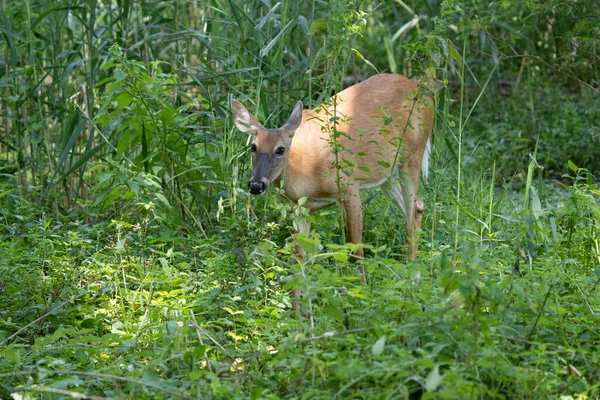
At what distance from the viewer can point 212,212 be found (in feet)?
20.5

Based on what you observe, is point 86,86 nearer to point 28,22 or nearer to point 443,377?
point 28,22

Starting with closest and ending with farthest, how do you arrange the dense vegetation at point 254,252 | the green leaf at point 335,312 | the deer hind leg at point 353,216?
the dense vegetation at point 254,252
the green leaf at point 335,312
the deer hind leg at point 353,216

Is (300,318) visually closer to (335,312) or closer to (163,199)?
(335,312)

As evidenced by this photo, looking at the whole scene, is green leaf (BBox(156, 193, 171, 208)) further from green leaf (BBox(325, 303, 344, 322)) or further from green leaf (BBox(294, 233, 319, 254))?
green leaf (BBox(325, 303, 344, 322))

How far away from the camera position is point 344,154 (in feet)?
20.2

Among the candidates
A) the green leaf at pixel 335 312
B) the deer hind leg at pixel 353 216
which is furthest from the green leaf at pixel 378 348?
the deer hind leg at pixel 353 216

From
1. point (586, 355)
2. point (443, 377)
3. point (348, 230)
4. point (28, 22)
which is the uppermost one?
point (28, 22)

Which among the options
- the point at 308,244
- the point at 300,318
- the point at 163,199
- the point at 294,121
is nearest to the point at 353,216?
the point at 294,121

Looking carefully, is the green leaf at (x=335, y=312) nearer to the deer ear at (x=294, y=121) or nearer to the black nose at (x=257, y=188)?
the black nose at (x=257, y=188)

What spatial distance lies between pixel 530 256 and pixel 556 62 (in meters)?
5.32

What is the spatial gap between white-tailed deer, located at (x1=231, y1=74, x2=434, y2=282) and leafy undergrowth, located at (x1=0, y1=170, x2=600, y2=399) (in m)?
0.23

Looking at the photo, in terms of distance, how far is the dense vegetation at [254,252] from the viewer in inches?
131

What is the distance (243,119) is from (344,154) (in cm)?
71

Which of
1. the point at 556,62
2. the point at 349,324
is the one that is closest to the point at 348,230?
the point at 349,324
